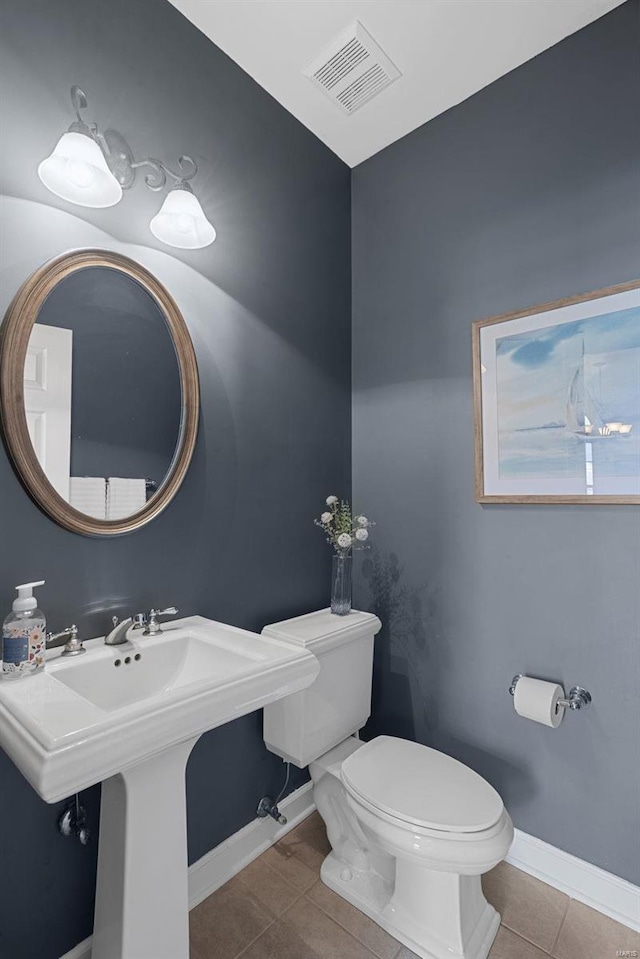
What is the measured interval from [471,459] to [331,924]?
4.93 ft

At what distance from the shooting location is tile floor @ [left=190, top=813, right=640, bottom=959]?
1276mm

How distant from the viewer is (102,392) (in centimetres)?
127

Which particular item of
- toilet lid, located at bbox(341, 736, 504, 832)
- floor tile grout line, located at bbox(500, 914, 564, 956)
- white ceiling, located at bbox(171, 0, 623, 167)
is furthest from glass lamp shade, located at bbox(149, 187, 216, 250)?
floor tile grout line, located at bbox(500, 914, 564, 956)

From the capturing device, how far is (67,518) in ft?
3.80

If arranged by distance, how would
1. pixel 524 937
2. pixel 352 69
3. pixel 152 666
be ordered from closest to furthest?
pixel 152 666
pixel 524 937
pixel 352 69

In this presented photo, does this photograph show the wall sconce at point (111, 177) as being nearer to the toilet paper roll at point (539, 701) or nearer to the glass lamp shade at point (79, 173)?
the glass lamp shade at point (79, 173)

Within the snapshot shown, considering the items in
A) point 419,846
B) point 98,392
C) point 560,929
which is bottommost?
point 560,929

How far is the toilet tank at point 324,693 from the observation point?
1.53 meters

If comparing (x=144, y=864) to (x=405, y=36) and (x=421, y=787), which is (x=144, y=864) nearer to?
(x=421, y=787)

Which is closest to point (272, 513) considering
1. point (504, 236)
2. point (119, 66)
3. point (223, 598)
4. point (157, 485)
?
point (223, 598)

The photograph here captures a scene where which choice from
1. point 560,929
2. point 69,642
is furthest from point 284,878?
point 69,642

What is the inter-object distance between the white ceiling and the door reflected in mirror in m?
1.00

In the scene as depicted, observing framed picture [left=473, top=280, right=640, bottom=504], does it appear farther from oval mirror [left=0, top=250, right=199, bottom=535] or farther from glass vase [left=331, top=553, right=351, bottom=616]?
oval mirror [left=0, top=250, right=199, bottom=535]

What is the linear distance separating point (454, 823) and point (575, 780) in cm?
57
